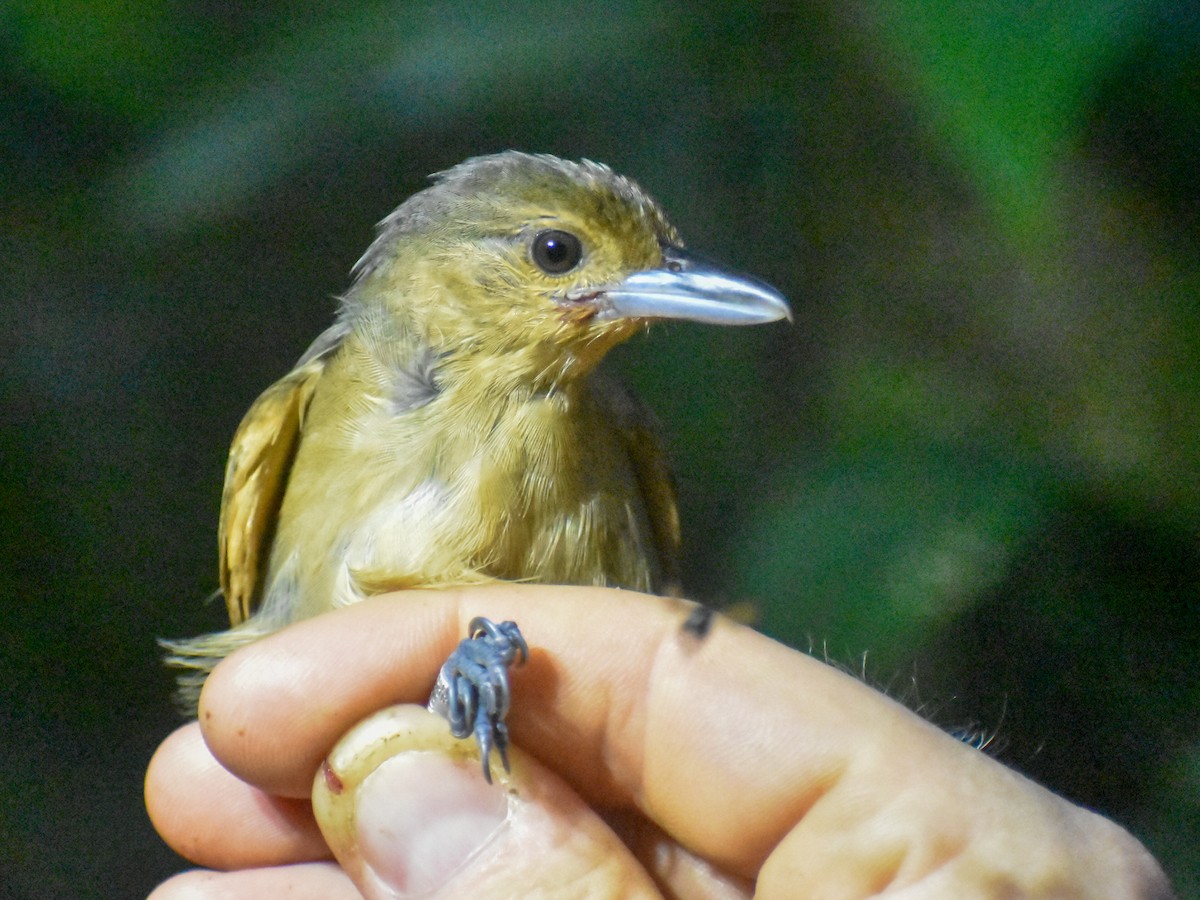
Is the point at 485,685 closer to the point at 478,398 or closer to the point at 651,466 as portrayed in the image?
the point at 478,398

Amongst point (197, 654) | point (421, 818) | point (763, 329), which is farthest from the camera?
point (763, 329)

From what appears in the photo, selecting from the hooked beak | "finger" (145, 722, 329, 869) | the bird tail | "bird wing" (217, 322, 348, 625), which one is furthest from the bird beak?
"finger" (145, 722, 329, 869)

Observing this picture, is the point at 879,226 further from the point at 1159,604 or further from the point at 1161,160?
the point at 1159,604

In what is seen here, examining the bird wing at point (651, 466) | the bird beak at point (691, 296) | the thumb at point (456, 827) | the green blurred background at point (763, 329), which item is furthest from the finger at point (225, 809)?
the bird beak at point (691, 296)

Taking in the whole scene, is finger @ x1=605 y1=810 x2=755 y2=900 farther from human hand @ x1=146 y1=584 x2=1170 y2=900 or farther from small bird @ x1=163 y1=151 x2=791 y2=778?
small bird @ x1=163 y1=151 x2=791 y2=778

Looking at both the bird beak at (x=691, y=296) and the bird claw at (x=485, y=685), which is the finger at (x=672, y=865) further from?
the bird beak at (x=691, y=296)

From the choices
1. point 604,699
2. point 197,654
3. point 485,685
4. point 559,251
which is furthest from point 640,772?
point 197,654

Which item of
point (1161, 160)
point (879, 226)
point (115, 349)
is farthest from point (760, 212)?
A: point (115, 349)
